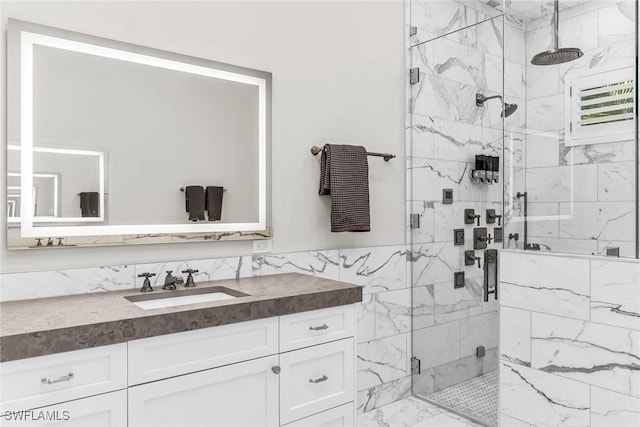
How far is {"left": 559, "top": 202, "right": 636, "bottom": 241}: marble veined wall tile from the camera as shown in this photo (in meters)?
2.00

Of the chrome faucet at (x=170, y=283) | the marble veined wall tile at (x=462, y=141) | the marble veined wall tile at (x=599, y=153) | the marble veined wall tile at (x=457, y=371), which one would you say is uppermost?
the marble veined wall tile at (x=462, y=141)

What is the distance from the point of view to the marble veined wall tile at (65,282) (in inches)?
68.4

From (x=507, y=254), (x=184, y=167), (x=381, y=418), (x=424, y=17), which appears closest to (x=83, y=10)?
(x=184, y=167)

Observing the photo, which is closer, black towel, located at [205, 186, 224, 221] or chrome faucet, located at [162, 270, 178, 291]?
chrome faucet, located at [162, 270, 178, 291]

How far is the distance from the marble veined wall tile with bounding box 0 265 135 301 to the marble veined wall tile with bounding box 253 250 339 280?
66cm

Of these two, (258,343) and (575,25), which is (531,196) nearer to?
(575,25)

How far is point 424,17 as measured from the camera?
3.10m

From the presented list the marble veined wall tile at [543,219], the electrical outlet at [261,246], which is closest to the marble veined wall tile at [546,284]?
the marble veined wall tile at [543,219]

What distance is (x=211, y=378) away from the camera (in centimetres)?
162

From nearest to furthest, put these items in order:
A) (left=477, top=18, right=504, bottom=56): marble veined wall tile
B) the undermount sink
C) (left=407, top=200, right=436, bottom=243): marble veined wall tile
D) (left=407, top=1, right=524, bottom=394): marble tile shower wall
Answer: the undermount sink < (left=477, top=18, right=504, bottom=56): marble veined wall tile < (left=407, top=1, right=524, bottom=394): marble tile shower wall < (left=407, top=200, right=436, bottom=243): marble veined wall tile

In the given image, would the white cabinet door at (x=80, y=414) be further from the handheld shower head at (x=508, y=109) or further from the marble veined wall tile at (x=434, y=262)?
the handheld shower head at (x=508, y=109)

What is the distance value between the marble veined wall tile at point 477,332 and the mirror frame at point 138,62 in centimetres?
134

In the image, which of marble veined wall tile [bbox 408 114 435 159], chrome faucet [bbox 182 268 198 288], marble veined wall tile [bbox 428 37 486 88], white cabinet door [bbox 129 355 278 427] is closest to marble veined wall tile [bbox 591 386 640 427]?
white cabinet door [bbox 129 355 278 427]

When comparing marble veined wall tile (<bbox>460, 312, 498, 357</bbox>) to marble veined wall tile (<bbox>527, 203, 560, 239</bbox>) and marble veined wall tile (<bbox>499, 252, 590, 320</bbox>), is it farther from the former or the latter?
marble veined wall tile (<bbox>527, 203, 560, 239</bbox>)
